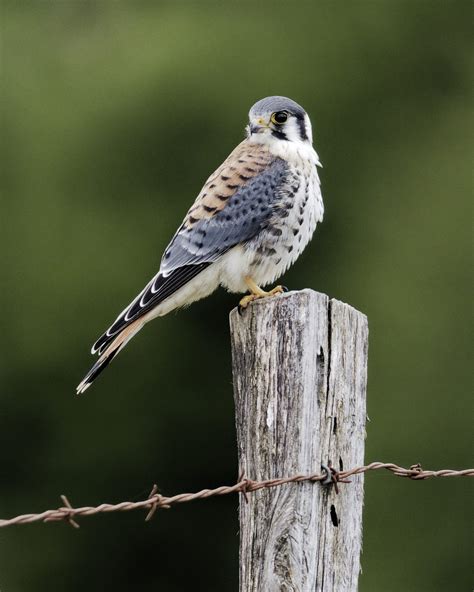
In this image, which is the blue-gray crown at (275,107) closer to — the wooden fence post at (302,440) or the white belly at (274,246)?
the white belly at (274,246)

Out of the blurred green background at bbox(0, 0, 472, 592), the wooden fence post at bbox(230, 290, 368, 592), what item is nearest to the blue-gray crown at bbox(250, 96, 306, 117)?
the wooden fence post at bbox(230, 290, 368, 592)

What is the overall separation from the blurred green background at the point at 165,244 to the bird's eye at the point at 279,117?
4.47 m

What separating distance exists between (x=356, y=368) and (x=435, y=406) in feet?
22.3

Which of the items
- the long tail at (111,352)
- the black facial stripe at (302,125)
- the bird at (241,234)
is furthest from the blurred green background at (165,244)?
the long tail at (111,352)

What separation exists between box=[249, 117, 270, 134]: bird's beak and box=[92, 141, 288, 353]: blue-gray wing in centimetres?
18

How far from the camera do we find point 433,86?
11.3 metres

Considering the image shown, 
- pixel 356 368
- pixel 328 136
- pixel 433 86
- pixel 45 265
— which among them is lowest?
pixel 356 368

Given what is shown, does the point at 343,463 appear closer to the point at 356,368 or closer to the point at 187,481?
the point at 356,368

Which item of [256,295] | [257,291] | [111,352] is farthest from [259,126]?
[111,352]

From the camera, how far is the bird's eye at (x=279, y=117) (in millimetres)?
4547

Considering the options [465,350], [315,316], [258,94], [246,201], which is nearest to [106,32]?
[258,94]

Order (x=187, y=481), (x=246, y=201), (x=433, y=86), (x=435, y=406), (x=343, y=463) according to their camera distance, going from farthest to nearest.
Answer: (x=433, y=86) → (x=435, y=406) → (x=187, y=481) → (x=246, y=201) → (x=343, y=463)

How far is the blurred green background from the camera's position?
8969mm

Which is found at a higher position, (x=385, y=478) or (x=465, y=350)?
(x=465, y=350)
